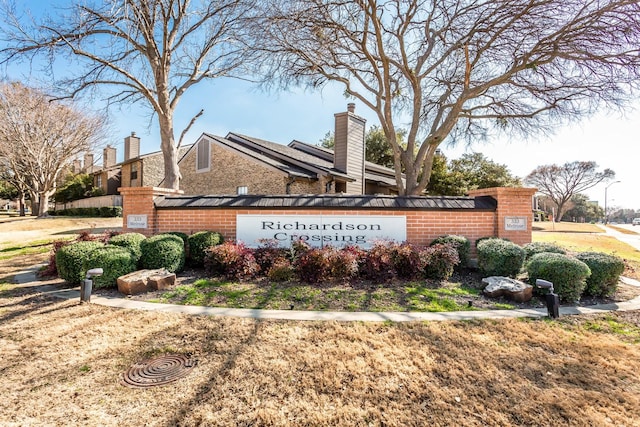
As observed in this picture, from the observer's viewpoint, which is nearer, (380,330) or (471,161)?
(380,330)

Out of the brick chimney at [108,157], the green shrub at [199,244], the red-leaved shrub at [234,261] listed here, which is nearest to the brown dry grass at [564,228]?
the red-leaved shrub at [234,261]

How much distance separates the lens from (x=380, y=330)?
387 centimetres

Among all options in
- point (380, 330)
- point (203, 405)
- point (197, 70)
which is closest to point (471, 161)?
point (197, 70)

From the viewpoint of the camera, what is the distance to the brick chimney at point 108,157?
118ft

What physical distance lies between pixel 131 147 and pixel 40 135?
8.04m

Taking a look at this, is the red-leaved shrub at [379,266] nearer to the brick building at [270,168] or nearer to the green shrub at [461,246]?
the green shrub at [461,246]

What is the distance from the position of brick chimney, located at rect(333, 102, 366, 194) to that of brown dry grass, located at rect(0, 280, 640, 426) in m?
14.7

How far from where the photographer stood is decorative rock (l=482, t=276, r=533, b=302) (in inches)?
199

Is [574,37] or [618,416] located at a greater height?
[574,37]

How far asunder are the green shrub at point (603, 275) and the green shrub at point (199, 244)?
23.8 ft

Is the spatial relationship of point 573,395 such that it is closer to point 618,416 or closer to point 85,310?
point 618,416

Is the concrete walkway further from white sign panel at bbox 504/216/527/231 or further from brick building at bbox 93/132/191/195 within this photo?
brick building at bbox 93/132/191/195

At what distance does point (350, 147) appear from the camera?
18172 mm

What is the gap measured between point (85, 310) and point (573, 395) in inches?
235
